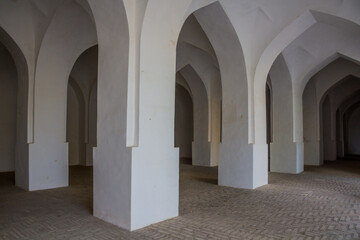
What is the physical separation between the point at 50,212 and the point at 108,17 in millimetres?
3736

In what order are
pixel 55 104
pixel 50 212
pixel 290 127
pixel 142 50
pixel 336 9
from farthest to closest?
pixel 290 127 < pixel 55 104 < pixel 336 9 < pixel 50 212 < pixel 142 50

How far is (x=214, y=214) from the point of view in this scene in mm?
5402

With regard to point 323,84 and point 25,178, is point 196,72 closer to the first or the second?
point 323,84

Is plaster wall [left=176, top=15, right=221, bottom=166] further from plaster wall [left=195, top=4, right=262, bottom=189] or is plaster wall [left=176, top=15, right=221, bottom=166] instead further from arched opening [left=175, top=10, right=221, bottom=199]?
plaster wall [left=195, top=4, right=262, bottom=189]

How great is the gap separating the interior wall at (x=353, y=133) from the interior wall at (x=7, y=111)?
80.8 feet

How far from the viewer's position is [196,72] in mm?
13578

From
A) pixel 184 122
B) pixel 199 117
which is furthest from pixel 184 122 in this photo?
pixel 199 117

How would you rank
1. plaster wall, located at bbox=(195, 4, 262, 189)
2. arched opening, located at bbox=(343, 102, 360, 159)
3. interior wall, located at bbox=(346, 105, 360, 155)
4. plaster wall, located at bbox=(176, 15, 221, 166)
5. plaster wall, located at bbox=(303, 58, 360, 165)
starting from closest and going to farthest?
plaster wall, located at bbox=(195, 4, 262, 189) < plaster wall, located at bbox=(176, 15, 221, 166) < plaster wall, located at bbox=(303, 58, 360, 165) < arched opening, located at bbox=(343, 102, 360, 159) < interior wall, located at bbox=(346, 105, 360, 155)

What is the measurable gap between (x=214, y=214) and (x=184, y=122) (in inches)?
551

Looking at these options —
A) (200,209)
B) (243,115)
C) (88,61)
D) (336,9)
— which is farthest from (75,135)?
(336,9)

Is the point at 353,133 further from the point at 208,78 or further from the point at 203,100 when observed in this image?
the point at 208,78

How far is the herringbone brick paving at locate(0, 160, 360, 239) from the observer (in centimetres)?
434

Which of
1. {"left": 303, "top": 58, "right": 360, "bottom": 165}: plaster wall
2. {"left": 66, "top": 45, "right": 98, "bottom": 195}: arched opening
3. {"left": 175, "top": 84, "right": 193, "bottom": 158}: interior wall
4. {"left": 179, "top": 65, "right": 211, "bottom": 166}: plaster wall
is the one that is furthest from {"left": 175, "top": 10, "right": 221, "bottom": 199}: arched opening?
{"left": 303, "top": 58, "right": 360, "bottom": 165}: plaster wall

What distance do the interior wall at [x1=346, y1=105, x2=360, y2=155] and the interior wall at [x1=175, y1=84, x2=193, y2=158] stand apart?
48.2ft
